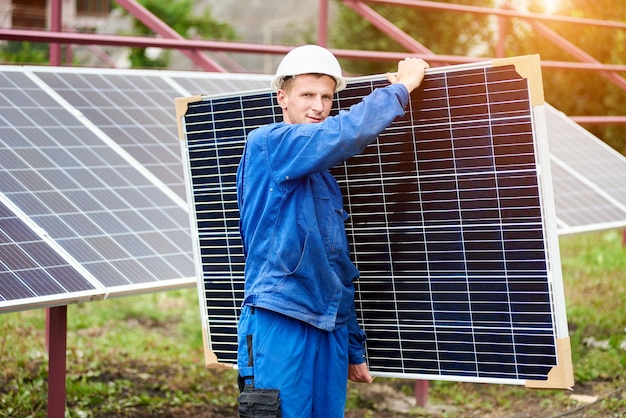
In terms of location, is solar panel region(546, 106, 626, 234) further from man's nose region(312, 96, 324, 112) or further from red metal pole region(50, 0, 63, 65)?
red metal pole region(50, 0, 63, 65)

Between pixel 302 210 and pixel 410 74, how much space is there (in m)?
0.70

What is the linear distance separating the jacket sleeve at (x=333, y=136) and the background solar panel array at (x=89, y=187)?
135cm

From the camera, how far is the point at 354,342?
148 inches

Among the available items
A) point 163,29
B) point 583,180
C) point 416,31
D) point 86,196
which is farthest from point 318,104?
point 416,31

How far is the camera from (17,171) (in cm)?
468

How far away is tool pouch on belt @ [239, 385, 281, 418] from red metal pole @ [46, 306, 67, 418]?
1350 mm

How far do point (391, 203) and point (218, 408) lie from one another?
286 cm

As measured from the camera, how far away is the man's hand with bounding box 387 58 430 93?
344 centimetres

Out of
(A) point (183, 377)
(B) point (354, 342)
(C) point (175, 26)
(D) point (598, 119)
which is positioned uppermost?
(C) point (175, 26)

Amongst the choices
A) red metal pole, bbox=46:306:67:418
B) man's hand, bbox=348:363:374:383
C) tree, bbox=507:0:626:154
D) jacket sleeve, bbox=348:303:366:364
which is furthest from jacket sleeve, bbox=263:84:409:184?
tree, bbox=507:0:626:154

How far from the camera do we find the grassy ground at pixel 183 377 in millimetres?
5844

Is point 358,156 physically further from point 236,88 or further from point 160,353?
point 160,353

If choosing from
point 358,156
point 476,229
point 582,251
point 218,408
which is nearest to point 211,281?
point 358,156

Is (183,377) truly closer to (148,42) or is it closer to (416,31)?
(148,42)
